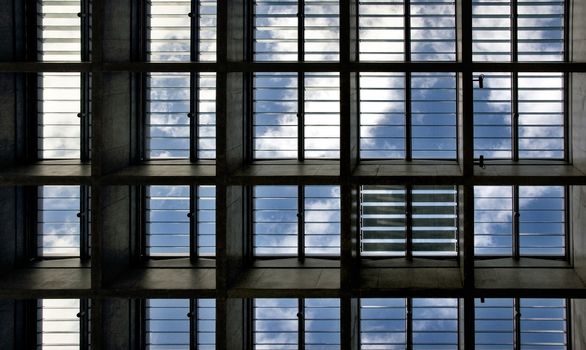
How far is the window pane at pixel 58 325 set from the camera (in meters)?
16.8

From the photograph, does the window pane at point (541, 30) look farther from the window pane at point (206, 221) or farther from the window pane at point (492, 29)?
the window pane at point (206, 221)

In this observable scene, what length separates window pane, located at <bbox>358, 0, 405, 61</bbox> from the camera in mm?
16609

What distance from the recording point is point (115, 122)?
15062mm

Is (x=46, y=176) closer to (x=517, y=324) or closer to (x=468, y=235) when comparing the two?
(x=468, y=235)

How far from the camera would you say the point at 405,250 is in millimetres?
16766

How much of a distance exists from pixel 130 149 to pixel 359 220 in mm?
6666

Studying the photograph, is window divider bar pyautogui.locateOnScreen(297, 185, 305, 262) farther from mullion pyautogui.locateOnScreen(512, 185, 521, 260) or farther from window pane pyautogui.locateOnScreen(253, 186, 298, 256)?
mullion pyautogui.locateOnScreen(512, 185, 521, 260)

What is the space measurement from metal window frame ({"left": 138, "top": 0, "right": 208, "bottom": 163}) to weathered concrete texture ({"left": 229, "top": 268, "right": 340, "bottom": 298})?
3826mm

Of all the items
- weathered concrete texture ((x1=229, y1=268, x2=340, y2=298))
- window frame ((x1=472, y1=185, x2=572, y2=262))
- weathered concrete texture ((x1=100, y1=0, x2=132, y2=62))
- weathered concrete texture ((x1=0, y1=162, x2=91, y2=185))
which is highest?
weathered concrete texture ((x1=100, y1=0, x2=132, y2=62))

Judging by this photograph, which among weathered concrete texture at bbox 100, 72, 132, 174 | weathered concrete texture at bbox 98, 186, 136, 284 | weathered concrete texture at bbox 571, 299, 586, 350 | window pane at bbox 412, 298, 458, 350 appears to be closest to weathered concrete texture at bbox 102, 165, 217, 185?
weathered concrete texture at bbox 100, 72, 132, 174

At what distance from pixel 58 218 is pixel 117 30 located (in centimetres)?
568

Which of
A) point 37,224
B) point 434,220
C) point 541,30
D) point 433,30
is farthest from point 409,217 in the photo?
point 37,224

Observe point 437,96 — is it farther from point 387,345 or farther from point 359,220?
point 387,345

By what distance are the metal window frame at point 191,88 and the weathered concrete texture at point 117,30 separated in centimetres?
77
